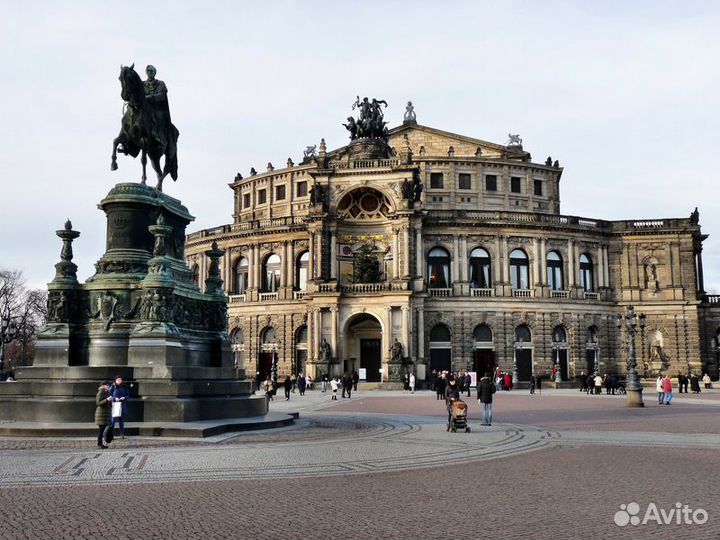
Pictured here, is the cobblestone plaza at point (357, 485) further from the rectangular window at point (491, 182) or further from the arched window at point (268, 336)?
the rectangular window at point (491, 182)

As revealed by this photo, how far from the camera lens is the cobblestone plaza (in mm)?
9375


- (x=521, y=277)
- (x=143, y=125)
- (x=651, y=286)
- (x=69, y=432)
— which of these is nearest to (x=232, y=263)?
(x=521, y=277)

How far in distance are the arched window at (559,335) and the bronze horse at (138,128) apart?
49167mm

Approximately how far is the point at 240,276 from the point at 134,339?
5335cm

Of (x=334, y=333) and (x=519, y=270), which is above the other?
(x=519, y=270)

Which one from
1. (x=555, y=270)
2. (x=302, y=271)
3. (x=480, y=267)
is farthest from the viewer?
(x=302, y=271)

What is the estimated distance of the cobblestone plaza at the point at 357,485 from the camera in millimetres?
9375

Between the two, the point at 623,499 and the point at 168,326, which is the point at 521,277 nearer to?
the point at 168,326

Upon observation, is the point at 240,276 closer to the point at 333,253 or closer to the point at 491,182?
the point at 333,253

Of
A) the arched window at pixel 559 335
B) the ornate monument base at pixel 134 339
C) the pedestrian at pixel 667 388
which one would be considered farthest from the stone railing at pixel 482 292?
the ornate monument base at pixel 134 339

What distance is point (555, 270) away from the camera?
68375mm

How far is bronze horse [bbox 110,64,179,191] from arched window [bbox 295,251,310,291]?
4594cm

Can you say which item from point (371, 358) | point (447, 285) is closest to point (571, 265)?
point (447, 285)

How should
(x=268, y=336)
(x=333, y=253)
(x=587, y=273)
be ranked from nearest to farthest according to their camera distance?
(x=333, y=253) → (x=587, y=273) → (x=268, y=336)
